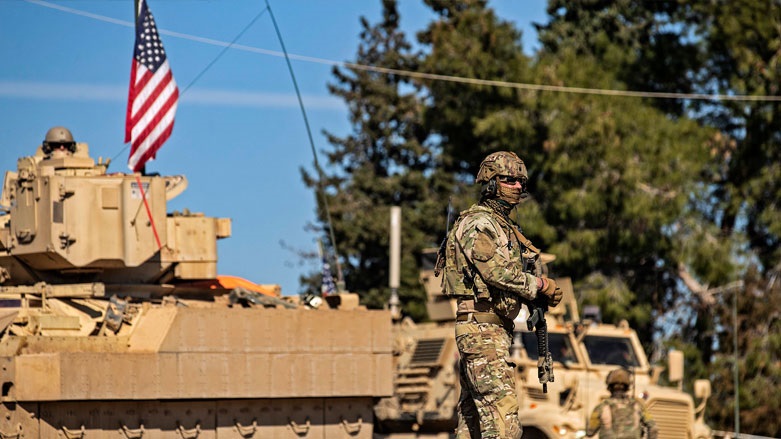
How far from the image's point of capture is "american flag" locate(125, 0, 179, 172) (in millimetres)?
17938

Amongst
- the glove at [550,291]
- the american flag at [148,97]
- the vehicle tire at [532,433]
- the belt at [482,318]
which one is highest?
the american flag at [148,97]

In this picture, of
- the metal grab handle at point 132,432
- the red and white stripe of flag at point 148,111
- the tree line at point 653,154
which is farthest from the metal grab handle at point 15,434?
the tree line at point 653,154

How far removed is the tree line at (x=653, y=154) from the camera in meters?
28.0

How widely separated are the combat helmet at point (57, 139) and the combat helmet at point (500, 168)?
7490mm

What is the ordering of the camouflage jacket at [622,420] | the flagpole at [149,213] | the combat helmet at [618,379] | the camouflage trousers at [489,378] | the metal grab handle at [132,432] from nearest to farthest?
the camouflage trousers at [489,378] < the camouflage jacket at [622,420] < the combat helmet at [618,379] < the metal grab handle at [132,432] < the flagpole at [149,213]

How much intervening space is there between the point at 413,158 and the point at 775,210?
11.0 m

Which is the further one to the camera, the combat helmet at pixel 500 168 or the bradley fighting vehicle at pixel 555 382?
the bradley fighting vehicle at pixel 555 382

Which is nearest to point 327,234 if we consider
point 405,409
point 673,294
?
point 673,294

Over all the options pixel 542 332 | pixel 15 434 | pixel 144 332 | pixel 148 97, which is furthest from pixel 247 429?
pixel 542 332

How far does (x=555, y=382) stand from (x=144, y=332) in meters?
5.87

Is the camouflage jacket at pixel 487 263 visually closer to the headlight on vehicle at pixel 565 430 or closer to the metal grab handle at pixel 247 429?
the metal grab handle at pixel 247 429

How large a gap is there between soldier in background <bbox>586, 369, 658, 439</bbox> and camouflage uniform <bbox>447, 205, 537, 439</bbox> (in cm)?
400

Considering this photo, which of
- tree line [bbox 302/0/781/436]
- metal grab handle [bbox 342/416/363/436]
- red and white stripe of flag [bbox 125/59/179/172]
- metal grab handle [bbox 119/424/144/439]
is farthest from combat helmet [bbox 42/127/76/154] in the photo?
tree line [bbox 302/0/781/436]

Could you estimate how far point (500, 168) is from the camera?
10.4m
